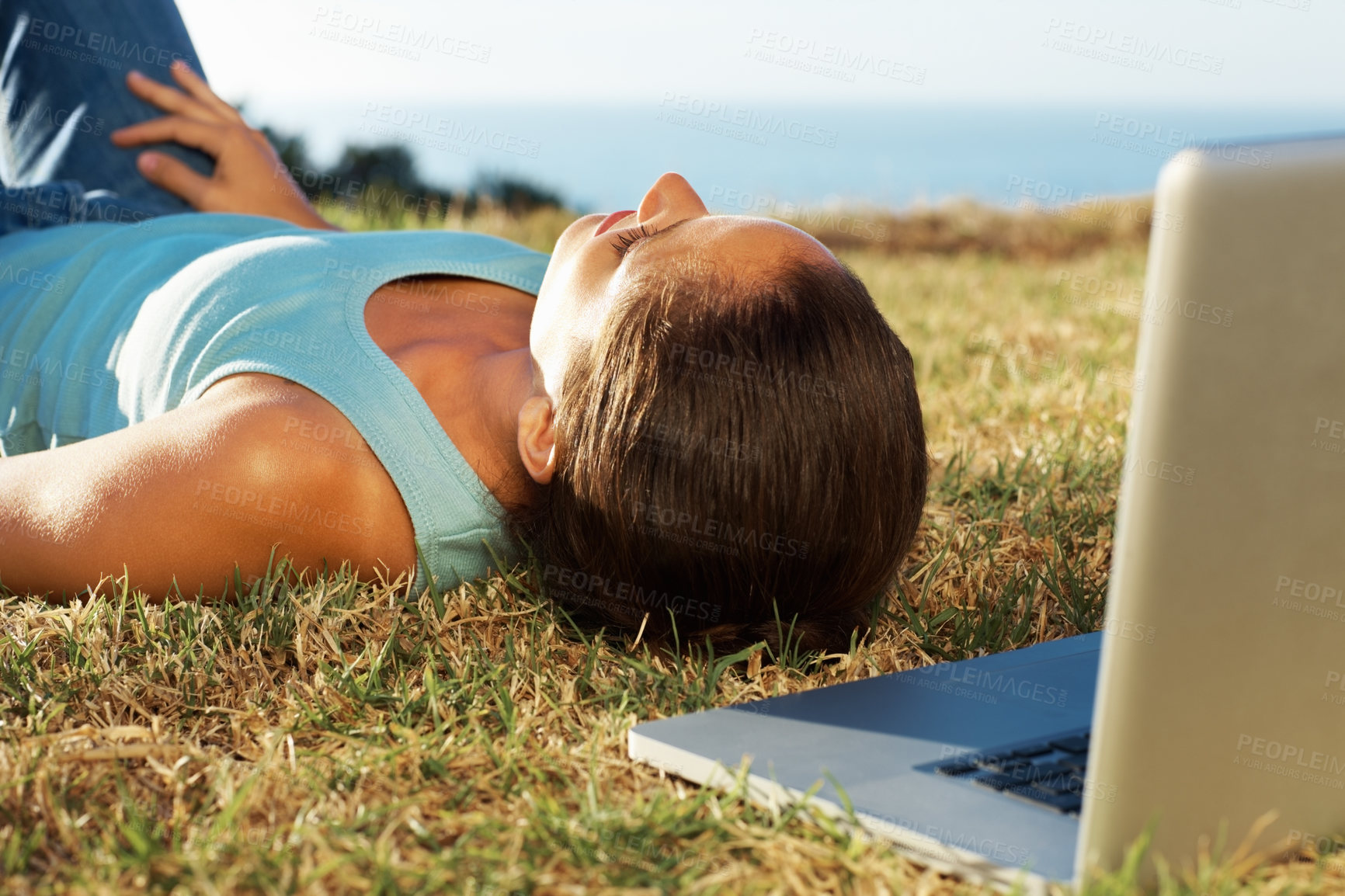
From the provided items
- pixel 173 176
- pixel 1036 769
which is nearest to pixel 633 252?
pixel 1036 769

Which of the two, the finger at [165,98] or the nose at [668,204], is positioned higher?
the finger at [165,98]

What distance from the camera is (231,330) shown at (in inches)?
83.7

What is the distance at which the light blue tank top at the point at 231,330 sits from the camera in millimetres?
1985

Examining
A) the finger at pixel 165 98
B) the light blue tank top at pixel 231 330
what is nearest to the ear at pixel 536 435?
the light blue tank top at pixel 231 330

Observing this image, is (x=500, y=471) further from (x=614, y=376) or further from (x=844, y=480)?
(x=844, y=480)

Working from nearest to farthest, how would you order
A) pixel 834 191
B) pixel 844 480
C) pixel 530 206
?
pixel 844 480, pixel 530 206, pixel 834 191

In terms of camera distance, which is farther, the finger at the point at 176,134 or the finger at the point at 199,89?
the finger at the point at 199,89

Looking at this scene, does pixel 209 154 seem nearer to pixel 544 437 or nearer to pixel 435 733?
pixel 544 437

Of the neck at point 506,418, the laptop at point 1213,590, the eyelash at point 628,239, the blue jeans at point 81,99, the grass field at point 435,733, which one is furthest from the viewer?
the blue jeans at point 81,99

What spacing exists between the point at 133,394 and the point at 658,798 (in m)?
1.53

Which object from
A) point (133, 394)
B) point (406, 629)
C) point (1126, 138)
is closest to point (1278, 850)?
point (406, 629)

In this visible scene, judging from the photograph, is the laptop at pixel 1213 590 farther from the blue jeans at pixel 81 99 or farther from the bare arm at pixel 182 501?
the blue jeans at pixel 81 99

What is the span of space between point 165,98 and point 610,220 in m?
1.74

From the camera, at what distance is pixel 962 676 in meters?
1.65
